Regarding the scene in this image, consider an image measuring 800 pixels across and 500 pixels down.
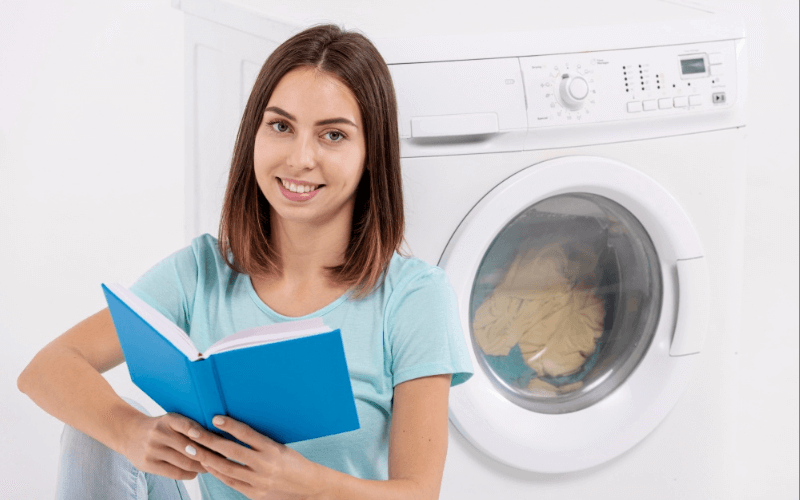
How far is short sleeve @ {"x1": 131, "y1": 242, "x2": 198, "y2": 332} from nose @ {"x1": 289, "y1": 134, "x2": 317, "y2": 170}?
0.21m

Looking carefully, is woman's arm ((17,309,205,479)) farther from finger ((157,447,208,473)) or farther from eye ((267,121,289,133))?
eye ((267,121,289,133))

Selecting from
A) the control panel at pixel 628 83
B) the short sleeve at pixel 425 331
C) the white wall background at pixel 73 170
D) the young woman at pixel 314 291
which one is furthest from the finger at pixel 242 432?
the white wall background at pixel 73 170

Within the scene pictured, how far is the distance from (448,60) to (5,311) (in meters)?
1.05

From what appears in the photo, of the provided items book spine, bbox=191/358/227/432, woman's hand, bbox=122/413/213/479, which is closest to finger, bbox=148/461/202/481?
woman's hand, bbox=122/413/213/479

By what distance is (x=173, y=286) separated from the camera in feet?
3.43

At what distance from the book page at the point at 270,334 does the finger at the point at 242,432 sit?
0.08 meters

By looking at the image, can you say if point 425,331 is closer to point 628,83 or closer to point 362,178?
point 362,178

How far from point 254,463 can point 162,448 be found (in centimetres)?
12

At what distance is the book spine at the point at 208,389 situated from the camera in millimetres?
728

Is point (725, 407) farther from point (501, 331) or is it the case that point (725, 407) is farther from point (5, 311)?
point (5, 311)

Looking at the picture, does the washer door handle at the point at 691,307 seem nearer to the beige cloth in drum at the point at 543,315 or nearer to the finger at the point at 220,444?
the beige cloth in drum at the point at 543,315

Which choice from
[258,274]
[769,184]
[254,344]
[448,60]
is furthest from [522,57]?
[769,184]

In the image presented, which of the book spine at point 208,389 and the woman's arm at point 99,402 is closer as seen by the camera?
the book spine at point 208,389

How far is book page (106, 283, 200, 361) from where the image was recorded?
739mm
